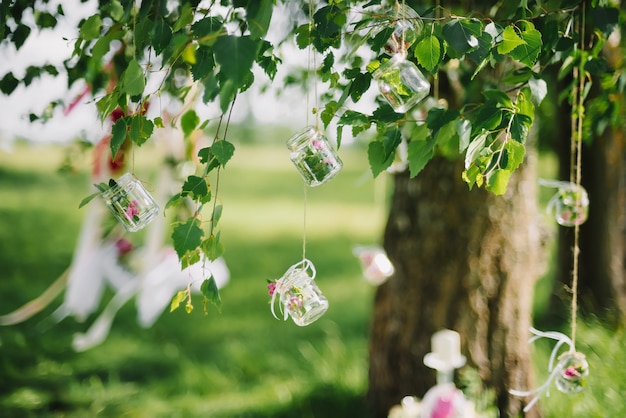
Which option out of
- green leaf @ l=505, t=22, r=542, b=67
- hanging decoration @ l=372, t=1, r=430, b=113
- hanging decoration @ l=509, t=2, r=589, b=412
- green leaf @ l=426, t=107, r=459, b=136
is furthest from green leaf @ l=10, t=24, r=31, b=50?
hanging decoration @ l=509, t=2, r=589, b=412

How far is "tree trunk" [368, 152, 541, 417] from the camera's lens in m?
2.39

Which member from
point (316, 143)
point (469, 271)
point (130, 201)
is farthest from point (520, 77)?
point (469, 271)

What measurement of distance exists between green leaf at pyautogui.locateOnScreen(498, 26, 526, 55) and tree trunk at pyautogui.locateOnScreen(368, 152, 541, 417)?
1352mm

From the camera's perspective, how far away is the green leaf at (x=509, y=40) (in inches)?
41.2

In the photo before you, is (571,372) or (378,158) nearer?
(378,158)

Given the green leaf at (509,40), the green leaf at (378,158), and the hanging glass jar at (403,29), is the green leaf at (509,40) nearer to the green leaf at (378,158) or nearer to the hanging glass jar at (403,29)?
the hanging glass jar at (403,29)

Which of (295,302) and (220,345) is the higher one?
(295,302)

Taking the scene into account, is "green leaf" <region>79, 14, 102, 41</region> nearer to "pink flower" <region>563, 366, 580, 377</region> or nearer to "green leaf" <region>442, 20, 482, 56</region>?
"green leaf" <region>442, 20, 482, 56</region>

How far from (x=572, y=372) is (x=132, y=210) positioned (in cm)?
109

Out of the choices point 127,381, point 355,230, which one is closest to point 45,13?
point 127,381

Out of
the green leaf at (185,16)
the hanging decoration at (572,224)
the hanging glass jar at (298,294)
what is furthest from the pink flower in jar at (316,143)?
the hanging decoration at (572,224)

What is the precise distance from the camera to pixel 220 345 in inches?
167

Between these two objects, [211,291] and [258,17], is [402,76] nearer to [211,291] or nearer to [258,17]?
[258,17]

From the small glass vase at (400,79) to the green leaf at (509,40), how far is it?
0.15 metres
